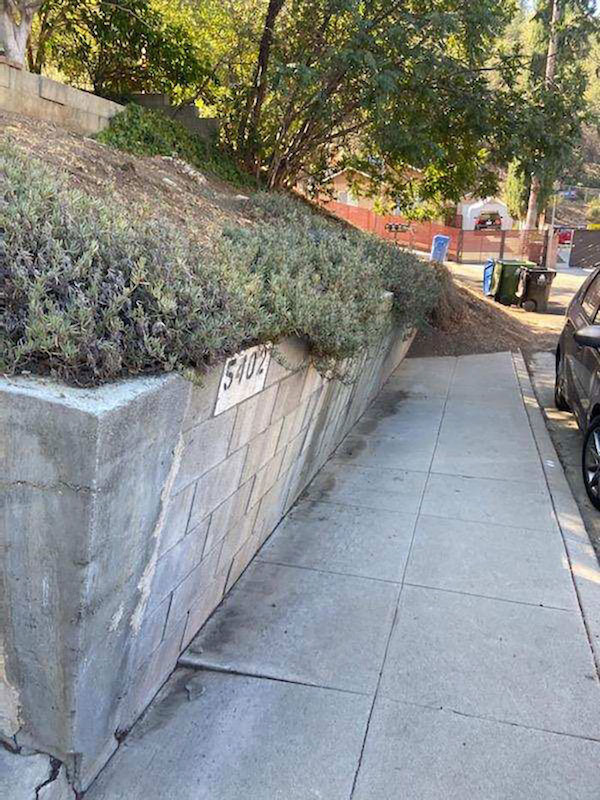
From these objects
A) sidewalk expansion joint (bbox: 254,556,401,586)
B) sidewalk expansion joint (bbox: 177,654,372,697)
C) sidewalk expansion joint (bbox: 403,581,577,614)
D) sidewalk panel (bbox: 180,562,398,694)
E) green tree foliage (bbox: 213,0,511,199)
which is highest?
green tree foliage (bbox: 213,0,511,199)

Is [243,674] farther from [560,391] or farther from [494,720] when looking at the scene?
[560,391]

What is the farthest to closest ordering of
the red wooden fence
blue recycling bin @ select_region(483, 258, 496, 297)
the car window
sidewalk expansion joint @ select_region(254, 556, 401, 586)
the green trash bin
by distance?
the red wooden fence → blue recycling bin @ select_region(483, 258, 496, 297) → the green trash bin → the car window → sidewalk expansion joint @ select_region(254, 556, 401, 586)

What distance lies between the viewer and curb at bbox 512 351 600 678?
11.1ft

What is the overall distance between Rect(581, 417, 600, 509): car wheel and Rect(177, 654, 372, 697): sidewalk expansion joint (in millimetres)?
2828

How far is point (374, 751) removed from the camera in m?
2.50

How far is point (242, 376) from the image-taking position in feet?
9.01

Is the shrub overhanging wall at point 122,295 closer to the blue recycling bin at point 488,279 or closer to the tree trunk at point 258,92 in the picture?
the tree trunk at point 258,92

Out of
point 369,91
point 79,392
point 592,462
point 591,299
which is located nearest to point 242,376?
point 79,392

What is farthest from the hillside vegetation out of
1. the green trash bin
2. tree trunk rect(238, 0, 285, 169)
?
the green trash bin

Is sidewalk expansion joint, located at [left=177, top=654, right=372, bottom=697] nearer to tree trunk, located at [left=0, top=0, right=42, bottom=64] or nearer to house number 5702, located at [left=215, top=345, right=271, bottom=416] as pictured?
house number 5702, located at [left=215, top=345, right=271, bottom=416]

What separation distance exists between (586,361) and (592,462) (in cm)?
120

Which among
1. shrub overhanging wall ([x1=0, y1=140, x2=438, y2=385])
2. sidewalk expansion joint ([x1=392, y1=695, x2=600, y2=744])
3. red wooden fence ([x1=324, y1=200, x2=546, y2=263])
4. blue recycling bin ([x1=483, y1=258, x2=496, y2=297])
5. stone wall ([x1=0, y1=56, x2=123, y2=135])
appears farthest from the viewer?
red wooden fence ([x1=324, y1=200, x2=546, y2=263])

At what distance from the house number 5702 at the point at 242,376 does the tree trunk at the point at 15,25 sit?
600 centimetres

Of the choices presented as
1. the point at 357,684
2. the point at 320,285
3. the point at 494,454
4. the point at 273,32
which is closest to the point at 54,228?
the point at 320,285
